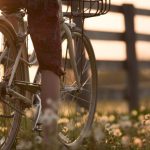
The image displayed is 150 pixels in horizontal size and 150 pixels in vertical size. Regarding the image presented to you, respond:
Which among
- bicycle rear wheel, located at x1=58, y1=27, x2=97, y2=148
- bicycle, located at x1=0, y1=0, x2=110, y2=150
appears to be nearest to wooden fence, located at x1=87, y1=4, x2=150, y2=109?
bicycle rear wheel, located at x1=58, y1=27, x2=97, y2=148

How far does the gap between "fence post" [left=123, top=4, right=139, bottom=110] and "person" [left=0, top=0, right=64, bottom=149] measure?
24.9 ft

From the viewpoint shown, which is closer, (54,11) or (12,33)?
(54,11)

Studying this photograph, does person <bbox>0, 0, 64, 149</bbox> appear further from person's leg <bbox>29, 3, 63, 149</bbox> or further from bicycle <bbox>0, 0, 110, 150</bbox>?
bicycle <bbox>0, 0, 110, 150</bbox>

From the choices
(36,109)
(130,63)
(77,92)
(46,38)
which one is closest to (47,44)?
(46,38)

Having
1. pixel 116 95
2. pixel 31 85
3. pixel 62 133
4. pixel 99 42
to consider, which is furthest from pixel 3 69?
pixel 116 95

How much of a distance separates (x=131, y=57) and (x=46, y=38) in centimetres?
780

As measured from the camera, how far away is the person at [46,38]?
4.00 meters

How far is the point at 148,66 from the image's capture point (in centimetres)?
1212

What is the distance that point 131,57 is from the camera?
11.7 m

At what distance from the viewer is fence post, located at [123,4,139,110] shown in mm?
11641

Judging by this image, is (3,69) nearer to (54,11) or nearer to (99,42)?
(54,11)

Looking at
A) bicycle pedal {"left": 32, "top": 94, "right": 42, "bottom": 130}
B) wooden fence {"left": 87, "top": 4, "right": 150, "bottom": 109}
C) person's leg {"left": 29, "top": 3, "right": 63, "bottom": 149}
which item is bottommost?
bicycle pedal {"left": 32, "top": 94, "right": 42, "bottom": 130}

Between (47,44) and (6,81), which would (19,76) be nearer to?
(6,81)

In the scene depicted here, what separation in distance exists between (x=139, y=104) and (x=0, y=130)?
699 cm
